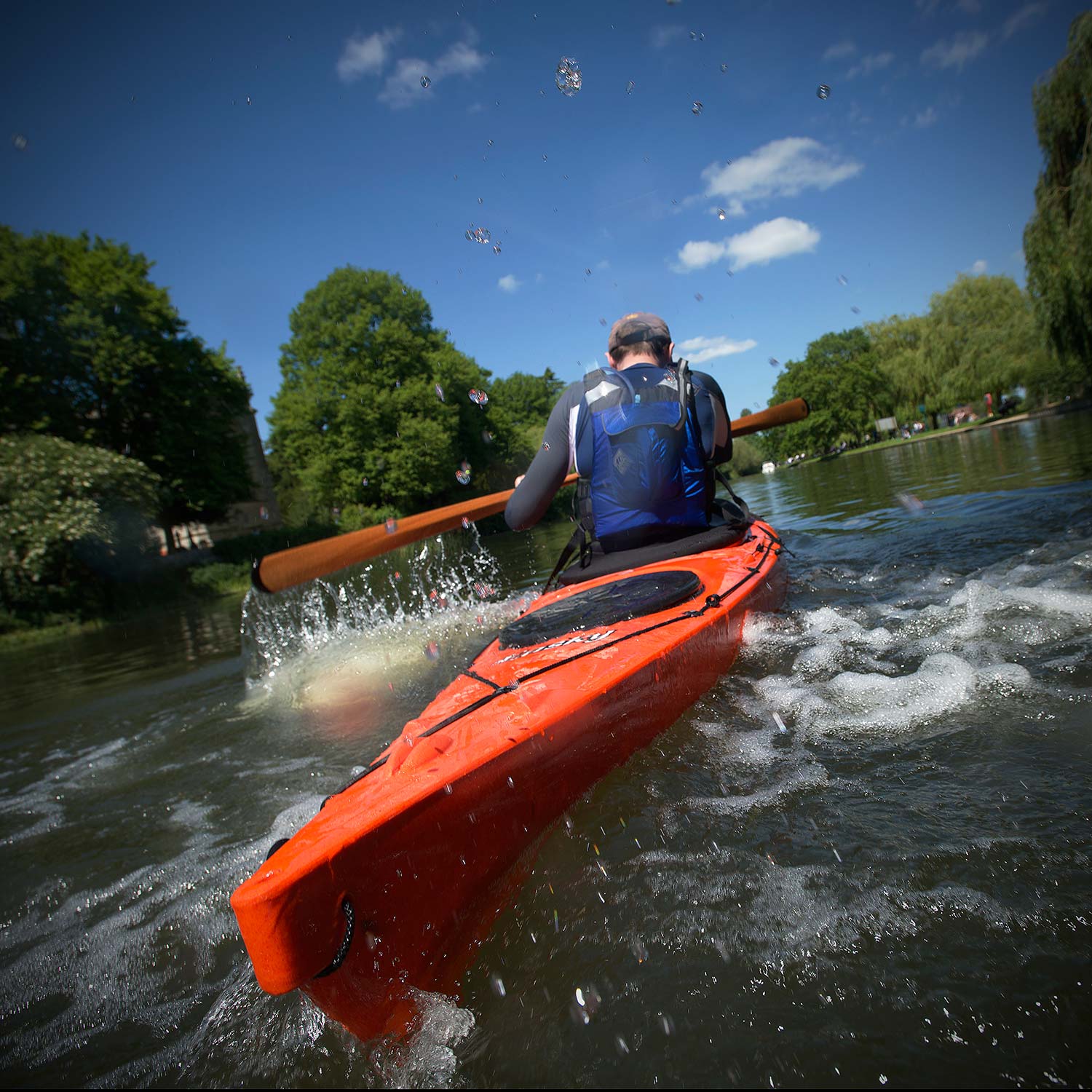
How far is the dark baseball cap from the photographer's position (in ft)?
11.0

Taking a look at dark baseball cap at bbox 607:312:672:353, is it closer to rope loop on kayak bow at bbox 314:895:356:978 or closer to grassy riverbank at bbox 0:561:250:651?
rope loop on kayak bow at bbox 314:895:356:978

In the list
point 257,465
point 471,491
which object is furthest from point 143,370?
point 471,491

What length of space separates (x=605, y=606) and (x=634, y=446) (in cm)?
91

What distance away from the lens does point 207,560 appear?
827 inches

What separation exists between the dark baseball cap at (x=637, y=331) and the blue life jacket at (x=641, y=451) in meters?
0.21

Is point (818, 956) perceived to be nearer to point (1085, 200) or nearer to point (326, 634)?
point (326, 634)

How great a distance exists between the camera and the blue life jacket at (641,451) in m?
3.16

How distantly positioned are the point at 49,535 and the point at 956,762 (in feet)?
59.8

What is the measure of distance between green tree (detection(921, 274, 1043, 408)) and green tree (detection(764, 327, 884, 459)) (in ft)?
17.2

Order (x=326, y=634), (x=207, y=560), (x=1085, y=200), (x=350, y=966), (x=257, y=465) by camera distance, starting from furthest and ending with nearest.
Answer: (x=257, y=465)
(x=207, y=560)
(x=1085, y=200)
(x=326, y=634)
(x=350, y=966)

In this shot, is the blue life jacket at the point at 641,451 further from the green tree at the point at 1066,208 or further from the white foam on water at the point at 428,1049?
the green tree at the point at 1066,208

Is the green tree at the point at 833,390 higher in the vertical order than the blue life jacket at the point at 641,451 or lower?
higher

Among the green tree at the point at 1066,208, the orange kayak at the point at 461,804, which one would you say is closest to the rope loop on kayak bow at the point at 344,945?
the orange kayak at the point at 461,804

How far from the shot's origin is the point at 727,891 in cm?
155
